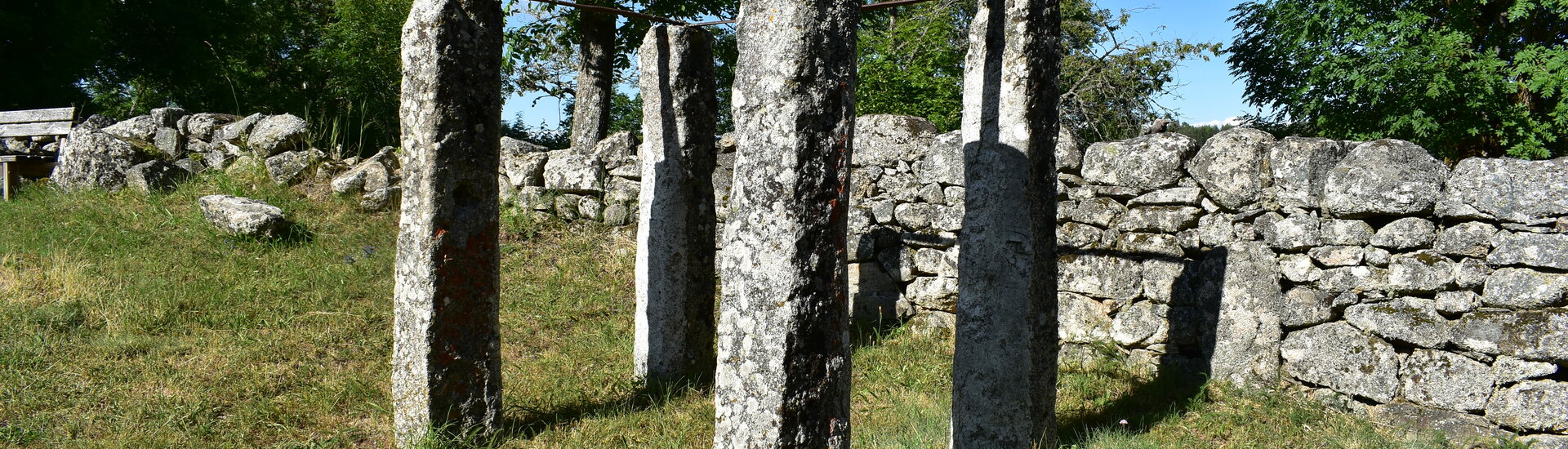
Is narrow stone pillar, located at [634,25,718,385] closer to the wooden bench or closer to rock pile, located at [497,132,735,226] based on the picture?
rock pile, located at [497,132,735,226]

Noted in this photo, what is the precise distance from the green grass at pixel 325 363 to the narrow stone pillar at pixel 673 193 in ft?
1.26

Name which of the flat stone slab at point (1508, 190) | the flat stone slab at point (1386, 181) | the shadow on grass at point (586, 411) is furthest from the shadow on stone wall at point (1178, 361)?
the shadow on grass at point (586, 411)

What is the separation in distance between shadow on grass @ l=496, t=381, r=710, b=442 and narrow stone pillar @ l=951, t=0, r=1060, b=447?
82.9 inches

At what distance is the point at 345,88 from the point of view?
55.2 ft

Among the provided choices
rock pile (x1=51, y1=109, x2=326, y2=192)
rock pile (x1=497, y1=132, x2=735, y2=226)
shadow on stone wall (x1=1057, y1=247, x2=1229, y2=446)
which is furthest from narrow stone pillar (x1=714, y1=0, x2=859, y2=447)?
rock pile (x1=51, y1=109, x2=326, y2=192)

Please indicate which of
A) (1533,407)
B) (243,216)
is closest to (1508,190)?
(1533,407)

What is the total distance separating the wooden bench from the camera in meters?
10.3

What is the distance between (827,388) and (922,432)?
1.86 metres

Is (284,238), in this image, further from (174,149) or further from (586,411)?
(586,411)

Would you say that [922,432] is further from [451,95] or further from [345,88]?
[345,88]

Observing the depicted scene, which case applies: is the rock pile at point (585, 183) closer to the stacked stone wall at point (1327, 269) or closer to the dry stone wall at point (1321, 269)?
the dry stone wall at point (1321, 269)

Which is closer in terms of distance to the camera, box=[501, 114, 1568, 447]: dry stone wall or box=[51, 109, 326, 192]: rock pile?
box=[501, 114, 1568, 447]: dry stone wall

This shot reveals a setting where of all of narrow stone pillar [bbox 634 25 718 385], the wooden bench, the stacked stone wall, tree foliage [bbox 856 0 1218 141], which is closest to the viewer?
the stacked stone wall

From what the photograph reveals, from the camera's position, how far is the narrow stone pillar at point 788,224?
300cm
